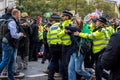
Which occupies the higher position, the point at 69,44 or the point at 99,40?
the point at 99,40

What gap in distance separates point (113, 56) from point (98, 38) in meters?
4.29

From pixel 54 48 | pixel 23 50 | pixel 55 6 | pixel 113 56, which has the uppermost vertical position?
pixel 55 6

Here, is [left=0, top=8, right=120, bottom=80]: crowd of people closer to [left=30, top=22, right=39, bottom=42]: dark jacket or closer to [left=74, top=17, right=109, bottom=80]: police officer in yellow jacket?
[left=74, top=17, right=109, bottom=80]: police officer in yellow jacket

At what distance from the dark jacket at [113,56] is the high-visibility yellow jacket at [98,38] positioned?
3851 millimetres

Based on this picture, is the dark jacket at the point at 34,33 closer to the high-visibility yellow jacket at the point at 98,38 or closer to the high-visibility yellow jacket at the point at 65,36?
the high-visibility yellow jacket at the point at 65,36

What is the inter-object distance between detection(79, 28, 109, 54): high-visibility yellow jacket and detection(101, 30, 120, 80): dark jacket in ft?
12.6

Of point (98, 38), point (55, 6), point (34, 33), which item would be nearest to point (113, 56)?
point (98, 38)

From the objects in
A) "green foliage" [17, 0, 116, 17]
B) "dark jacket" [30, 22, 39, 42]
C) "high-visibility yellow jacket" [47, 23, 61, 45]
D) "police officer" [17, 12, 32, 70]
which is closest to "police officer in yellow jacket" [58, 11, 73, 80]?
"high-visibility yellow jacket" [47, 23, 61, 45]

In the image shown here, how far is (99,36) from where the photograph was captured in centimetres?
903

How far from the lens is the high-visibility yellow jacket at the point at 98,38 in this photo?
8922 millimetres

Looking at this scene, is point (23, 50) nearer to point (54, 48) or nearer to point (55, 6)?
point (54, 48)

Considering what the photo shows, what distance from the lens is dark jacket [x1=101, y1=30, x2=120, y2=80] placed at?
480 cm

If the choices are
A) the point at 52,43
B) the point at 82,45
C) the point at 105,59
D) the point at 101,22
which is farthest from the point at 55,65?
the point at 105,59

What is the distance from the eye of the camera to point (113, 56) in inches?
190
